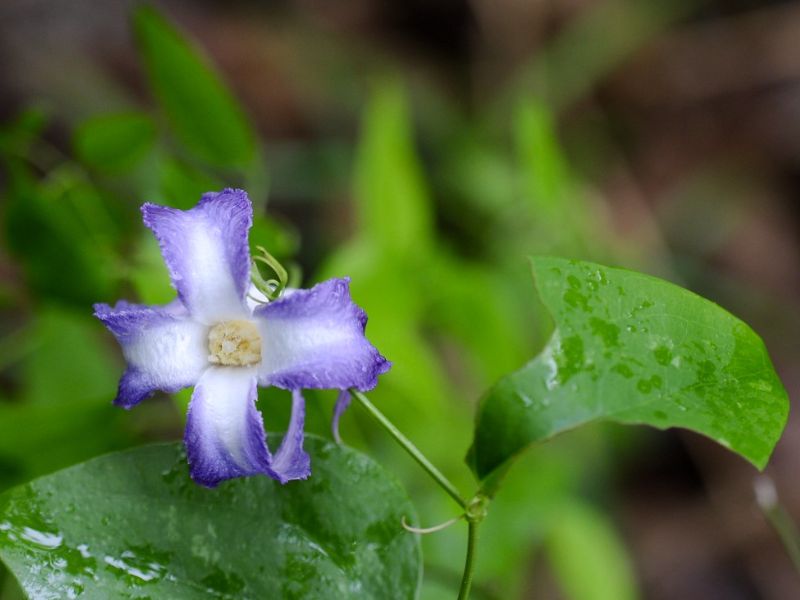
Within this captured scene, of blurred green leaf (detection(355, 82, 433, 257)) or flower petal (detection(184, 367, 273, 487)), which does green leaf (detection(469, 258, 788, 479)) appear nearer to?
flower petal (detection(184, 367, 273, 487))

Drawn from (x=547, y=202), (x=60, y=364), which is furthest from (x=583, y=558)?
(x=60, y=364)

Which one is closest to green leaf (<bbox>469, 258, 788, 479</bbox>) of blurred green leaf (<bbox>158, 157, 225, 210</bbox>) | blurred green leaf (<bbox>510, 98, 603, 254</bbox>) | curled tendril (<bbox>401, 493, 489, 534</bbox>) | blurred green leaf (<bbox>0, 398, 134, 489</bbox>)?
curled tendril (<bbox>401, 493, 489, 534</bbox>)

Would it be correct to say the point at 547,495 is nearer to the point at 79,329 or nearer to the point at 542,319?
the point at 542,319

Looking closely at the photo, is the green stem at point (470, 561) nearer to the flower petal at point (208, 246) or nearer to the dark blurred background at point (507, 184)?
the flower petal at point (208, 246)

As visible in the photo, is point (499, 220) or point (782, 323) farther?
point (782, 323)

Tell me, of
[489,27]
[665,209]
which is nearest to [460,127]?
[489,27]

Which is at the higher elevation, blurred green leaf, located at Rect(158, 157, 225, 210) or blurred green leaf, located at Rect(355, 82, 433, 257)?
blurred green leaf, located at Rect(158, 157, 225, 210)
